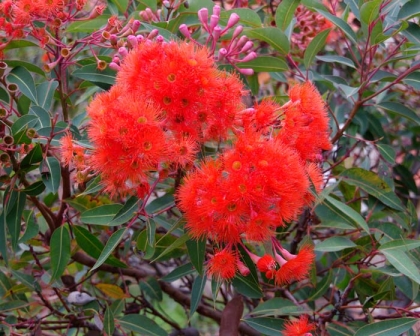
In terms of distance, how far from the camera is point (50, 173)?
1528 millimetres

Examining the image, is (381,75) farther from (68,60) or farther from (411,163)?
(411,163)

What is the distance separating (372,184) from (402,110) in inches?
12.4

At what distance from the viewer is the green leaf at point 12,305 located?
1810 millimetres

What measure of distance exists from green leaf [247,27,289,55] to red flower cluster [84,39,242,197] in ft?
1.51

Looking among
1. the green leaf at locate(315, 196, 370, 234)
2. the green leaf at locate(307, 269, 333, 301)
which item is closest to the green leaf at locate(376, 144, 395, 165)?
the green leaf at locate(315, 196, 370, 234)

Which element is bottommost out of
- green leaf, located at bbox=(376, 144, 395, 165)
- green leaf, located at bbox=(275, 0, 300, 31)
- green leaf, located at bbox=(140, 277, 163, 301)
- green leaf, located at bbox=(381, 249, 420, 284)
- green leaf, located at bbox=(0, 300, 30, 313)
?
green leaf, located at bbox=(140, 277, 163, 301)

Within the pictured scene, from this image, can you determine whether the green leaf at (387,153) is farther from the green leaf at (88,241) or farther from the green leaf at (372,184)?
the green leaf at (88,241)

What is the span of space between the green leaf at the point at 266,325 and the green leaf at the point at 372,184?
1.58 feet

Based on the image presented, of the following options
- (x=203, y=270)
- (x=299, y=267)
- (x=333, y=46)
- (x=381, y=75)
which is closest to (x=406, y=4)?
(x=381, y=75)

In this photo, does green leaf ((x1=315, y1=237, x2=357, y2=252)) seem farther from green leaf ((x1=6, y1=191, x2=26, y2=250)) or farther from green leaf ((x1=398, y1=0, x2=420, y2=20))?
green leaf ((x1=6, y1=191, x2=26, y2=250))

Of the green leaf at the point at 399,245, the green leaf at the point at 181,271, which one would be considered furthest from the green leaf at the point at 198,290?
the green leaf at the point at 399,245

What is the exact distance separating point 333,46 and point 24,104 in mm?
1646

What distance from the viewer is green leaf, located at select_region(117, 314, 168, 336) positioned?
5.66 feet

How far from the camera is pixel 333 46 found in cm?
293
